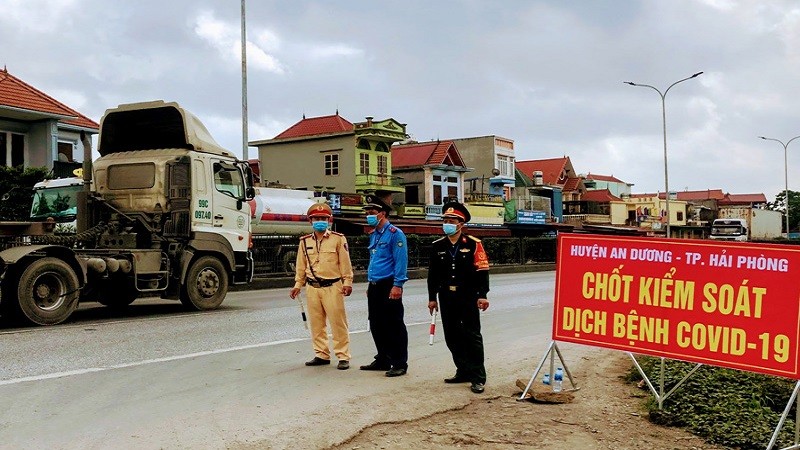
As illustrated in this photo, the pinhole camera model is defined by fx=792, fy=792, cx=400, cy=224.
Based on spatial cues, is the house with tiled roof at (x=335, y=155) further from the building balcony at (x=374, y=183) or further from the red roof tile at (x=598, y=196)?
A: the red roof tile at (x=598, y=196)

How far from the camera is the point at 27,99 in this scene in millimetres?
29672

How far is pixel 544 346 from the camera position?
35.0ft

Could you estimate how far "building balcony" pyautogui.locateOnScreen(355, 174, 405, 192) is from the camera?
169ft

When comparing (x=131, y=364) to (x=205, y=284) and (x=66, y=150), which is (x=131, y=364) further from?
(x=66, y=150)

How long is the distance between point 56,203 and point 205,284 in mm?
9188

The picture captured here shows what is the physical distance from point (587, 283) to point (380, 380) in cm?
228

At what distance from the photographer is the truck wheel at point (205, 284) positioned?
1466 centimetres

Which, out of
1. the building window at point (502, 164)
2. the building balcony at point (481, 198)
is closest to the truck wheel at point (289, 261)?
the building balcony at point (481, 198)

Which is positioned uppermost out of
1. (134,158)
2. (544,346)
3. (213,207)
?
(134,158)

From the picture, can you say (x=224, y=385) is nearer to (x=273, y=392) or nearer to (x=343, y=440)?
(x=273, y=392)

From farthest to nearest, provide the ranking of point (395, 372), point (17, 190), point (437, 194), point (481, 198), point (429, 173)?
point (481, 198) < point (437, 194) < point (429, 173) < point (17, 190) < point (395, 372)

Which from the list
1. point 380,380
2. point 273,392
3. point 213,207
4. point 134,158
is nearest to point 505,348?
point 380,380

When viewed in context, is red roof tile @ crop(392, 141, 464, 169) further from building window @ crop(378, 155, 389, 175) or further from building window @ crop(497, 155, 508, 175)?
building window @ crop(497, 155, 508, 175)

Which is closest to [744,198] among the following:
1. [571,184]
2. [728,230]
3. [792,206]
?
[792,206]
